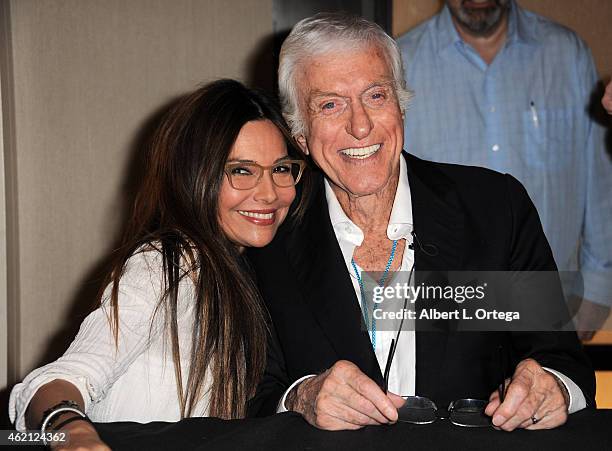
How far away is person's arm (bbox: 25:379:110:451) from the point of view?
1093mm

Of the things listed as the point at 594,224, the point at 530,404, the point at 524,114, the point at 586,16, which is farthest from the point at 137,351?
the point at 586,16

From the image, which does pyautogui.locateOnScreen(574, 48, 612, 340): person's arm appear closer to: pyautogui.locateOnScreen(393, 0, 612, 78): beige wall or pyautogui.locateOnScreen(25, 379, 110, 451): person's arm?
pyautogui.locateOnScreen(393, 0, 612, 78): beige wall

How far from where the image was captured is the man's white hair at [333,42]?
1.77 meters

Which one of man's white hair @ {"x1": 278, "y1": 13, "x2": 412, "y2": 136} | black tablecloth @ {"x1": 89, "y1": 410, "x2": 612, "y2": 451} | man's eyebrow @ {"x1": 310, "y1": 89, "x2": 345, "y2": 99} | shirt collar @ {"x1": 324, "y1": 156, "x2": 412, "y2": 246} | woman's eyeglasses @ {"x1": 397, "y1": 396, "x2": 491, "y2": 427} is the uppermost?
man's white hair @ {"x1": 278, "y1": 13, "x2": 412, "y2": 136}

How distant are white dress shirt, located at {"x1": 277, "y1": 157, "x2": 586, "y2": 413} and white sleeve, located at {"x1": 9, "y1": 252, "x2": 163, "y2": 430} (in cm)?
31

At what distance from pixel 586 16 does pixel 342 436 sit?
8.24ft

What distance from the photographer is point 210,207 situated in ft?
5.86

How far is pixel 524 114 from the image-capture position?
3154 mm

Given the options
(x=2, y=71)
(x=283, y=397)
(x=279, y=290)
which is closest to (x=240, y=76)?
(x=2, y=71)

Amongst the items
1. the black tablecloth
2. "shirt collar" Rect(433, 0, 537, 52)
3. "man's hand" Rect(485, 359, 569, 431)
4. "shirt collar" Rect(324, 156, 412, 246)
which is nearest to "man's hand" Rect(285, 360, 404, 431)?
the black tablecloth

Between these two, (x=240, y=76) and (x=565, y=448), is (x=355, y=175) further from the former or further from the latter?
(x=240, y=76)

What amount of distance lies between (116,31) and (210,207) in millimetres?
1959

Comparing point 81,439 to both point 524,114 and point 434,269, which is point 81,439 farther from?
point 524,114

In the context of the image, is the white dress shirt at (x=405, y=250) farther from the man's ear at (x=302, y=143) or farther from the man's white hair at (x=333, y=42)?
the man's white hair at (x=333, y=42)
